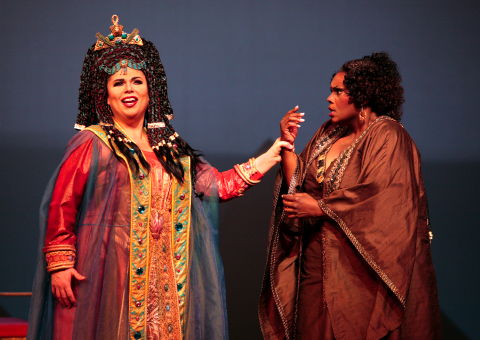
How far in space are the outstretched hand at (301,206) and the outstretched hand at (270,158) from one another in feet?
Answer: 0.63

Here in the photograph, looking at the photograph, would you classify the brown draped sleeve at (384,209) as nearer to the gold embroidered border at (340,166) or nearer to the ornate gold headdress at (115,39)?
the gold embroidered border at (340,166)

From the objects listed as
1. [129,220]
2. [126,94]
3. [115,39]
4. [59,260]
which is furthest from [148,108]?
[59,260]

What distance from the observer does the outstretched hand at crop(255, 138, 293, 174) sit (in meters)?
2.93

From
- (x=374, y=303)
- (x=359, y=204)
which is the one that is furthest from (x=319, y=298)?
(x=359, y=204)

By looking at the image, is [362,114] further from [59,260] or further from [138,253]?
[59,260]

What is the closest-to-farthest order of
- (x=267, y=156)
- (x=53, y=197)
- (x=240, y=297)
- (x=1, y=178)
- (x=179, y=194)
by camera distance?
(x=53, y=197) < (x=179, y=194) < (x=267, y=156) < (x=1, y=178) < (x=240, y=297)

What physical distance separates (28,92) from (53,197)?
1059 millimetres

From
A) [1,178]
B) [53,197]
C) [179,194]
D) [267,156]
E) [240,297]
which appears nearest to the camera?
[53,197]

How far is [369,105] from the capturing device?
9.49ft

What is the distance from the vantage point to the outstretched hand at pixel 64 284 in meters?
2.51

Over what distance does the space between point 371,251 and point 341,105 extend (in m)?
0.63

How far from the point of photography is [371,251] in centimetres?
265

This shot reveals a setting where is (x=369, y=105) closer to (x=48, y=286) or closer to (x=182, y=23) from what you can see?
(x=182, y=23)

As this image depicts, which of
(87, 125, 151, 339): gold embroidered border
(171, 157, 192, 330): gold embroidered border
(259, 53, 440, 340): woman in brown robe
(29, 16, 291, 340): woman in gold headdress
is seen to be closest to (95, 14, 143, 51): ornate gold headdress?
(29, 16, 291, 340): woman in gold headdress
